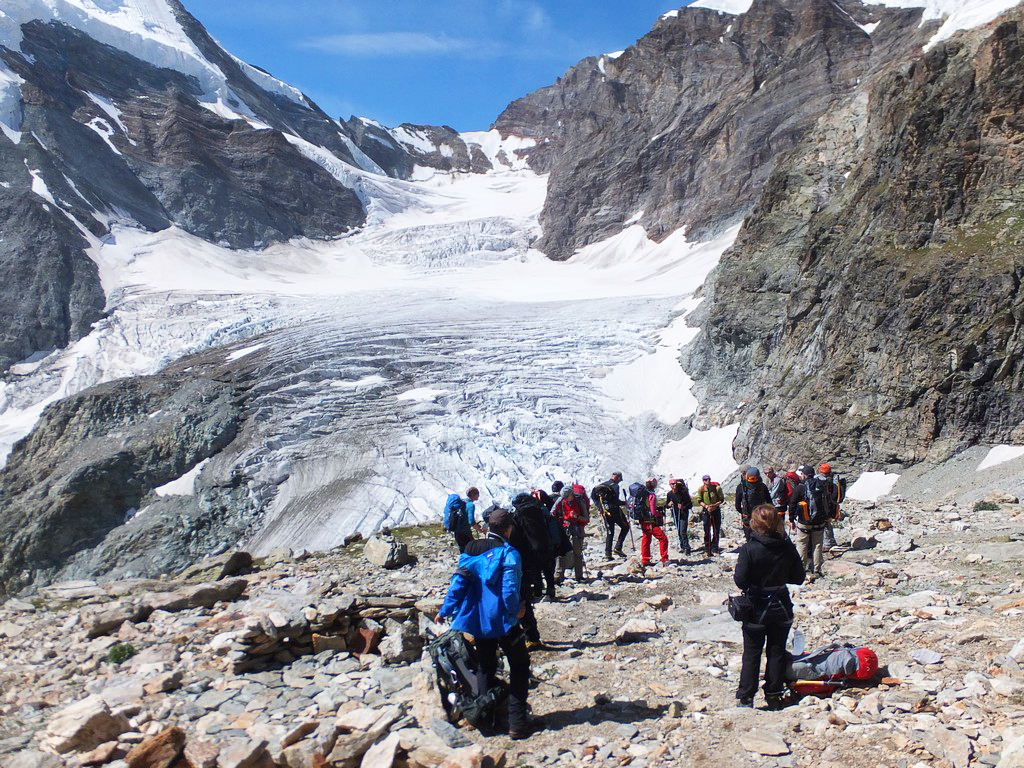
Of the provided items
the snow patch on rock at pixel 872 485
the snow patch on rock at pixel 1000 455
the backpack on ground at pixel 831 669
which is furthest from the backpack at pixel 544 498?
the snow patch on rock at pixel 1000 455

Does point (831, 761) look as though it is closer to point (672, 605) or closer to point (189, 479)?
point (672, 605)

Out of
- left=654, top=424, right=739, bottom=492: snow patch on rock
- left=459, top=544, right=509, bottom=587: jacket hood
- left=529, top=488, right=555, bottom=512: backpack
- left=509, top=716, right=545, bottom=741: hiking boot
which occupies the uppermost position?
left=459, top=544, right=509, bottom=587: jacket hood

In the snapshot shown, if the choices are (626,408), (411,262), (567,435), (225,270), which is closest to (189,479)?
(567,435)

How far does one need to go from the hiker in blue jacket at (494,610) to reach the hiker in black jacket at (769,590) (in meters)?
1.71

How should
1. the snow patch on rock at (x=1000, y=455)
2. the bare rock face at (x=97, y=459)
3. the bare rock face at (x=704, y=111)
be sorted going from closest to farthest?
1. the snow patch on rock at (x=1000, y=455)
2. the bare rock face at (x=97, y=459)
3. the bare rock face at (x=704, y=111)

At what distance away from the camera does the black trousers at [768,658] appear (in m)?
5.83

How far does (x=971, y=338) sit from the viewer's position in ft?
73.3

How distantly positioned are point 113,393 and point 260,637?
41.6 meters

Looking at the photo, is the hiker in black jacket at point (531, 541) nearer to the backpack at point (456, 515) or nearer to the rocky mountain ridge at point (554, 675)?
the rocky mountain ridge at point (554, 675)

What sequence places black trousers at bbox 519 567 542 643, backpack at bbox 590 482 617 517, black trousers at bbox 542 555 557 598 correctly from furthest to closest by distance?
backpack at bbox 590 482 617 517
black trousers at bbox 542 555 557 598
black trousers at bbox 519 567 542 643

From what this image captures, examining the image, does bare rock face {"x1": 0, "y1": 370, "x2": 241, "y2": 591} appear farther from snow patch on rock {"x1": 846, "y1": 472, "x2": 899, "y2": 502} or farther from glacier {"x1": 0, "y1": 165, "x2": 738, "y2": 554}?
snow patch on rock {"x1": 846, "y1": 472, "x2": 899, "y2": 502}

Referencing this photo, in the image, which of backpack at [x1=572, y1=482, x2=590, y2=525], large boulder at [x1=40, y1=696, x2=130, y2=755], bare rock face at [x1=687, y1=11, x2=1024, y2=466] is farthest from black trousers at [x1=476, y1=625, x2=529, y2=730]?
bare rock face at [x1=687, y1=11, x2=1024, y2=466]

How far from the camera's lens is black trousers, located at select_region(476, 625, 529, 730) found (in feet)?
19.7

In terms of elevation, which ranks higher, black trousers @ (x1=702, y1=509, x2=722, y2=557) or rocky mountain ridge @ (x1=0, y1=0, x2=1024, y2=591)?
rocky mountain ridge @ (x1=0, y1=0, x2=1024, y2=591)
